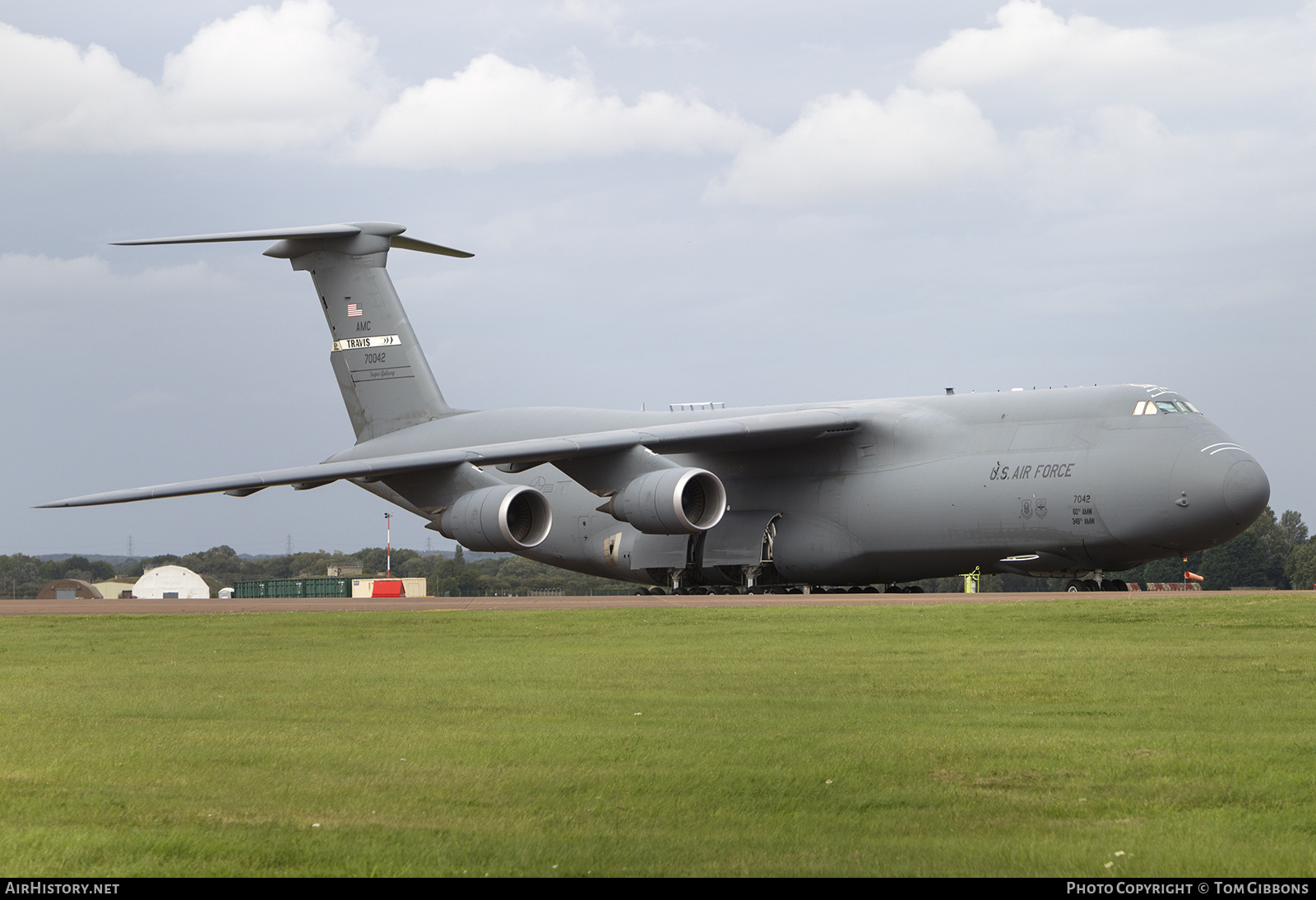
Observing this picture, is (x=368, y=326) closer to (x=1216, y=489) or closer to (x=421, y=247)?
(x=421, y=247)

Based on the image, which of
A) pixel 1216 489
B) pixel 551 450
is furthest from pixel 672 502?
pixel 1216 489

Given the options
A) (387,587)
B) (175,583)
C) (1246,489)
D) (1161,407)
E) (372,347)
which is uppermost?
(372,347)

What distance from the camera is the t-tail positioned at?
32.5m

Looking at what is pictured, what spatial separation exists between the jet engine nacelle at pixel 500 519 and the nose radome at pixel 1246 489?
11175mm

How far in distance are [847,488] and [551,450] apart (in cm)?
607

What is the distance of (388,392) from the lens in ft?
111

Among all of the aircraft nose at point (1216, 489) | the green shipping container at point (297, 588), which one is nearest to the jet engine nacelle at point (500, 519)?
the aircraft nose at point (1216, 489)

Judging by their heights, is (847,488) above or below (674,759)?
above

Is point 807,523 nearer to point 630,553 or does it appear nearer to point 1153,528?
point 630,553

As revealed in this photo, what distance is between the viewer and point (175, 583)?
4838cm

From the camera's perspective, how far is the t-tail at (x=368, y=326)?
107ft

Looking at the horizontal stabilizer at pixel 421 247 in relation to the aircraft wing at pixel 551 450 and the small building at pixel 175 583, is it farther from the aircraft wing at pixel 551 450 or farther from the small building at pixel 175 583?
the small building at pixel 175 583

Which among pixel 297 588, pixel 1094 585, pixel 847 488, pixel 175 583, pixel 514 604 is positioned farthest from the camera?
pixel 175 583

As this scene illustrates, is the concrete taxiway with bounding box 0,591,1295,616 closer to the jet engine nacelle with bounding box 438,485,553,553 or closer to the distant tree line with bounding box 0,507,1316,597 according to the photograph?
the jet engine nacelle with bounding box 438,485,553,553
